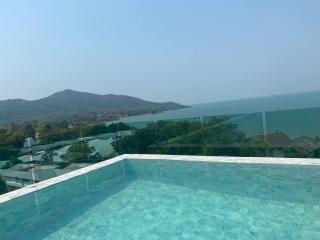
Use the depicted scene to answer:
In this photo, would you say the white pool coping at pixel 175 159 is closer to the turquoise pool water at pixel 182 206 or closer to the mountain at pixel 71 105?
the turquoise pool water at pixel 182 206

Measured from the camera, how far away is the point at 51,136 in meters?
7.44

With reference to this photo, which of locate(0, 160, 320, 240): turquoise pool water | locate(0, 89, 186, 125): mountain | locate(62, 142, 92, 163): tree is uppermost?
locate(0, 89, 186, 125): mountain

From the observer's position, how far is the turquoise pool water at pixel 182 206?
371 cm

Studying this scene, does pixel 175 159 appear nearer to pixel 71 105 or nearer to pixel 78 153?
pixel 78 153

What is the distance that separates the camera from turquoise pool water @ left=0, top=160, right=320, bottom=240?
3.71m

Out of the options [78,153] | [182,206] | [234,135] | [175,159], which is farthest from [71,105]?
[182,206]

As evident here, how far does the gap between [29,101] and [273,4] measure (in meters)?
37.6

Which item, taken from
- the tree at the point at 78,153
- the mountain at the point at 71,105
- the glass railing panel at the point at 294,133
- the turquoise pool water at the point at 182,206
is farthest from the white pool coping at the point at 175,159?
the mountain at the point at 71,105

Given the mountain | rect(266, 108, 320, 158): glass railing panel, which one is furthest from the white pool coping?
the mountain

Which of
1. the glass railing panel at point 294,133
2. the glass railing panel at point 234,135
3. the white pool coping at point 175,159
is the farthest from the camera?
the glass railing panel at point 234,135

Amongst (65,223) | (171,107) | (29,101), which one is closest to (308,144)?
(65,223)

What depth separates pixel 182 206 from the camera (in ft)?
15.2

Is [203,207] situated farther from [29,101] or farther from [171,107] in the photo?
[171,107]

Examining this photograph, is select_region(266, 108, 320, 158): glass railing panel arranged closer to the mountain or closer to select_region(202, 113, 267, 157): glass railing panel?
select_region(202, 113, 267, 157): glass railing panel
